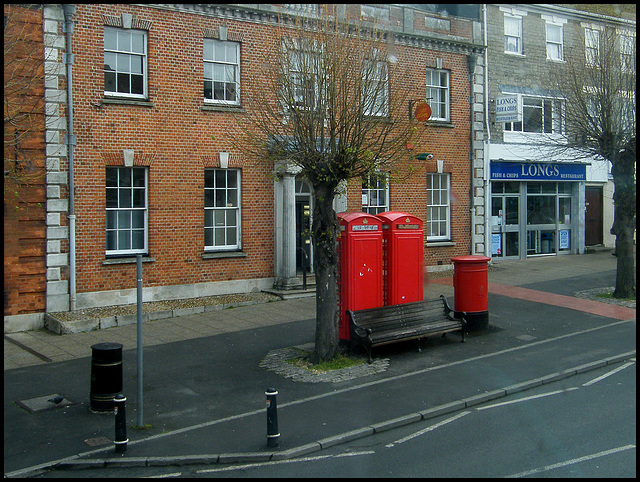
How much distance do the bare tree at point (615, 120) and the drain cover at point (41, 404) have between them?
13334mm

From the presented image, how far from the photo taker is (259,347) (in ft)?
41.2

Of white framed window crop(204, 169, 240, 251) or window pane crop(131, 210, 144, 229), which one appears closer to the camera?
window pane crop(131, 210, 144, 229)

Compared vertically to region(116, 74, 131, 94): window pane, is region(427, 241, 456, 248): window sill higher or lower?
lower

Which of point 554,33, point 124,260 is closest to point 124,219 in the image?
point 124,260

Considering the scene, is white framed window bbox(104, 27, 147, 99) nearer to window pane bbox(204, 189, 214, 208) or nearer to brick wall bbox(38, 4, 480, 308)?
brick wall bbox(38, 4, 480, 308)

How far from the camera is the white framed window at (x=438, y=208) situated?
21.4 metres

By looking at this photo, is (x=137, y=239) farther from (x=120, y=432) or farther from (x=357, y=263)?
(x=120, y=432)

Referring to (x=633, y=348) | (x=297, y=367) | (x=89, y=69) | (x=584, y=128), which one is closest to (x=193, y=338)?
(x=297, y=367)

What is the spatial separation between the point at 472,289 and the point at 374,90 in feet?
15.2

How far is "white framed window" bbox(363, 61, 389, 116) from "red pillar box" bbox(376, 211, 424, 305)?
2.24 metres

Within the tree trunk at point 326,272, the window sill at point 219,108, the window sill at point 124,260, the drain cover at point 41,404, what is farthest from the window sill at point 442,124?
the drain cover at point 41,404

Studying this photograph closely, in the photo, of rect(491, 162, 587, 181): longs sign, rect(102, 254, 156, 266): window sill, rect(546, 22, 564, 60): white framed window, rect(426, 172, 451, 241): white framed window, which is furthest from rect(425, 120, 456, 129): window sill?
rect(102, 254, 156, 266): window sill

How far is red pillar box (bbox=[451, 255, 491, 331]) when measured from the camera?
43.2ft

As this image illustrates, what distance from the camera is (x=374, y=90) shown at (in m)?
11.0
